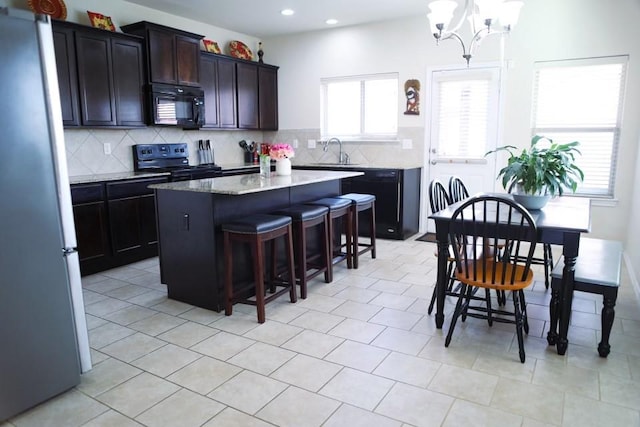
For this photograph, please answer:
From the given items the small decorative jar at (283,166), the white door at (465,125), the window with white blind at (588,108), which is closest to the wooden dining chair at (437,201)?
the small decorative jar at (283,166)

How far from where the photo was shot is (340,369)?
2352 millimetres

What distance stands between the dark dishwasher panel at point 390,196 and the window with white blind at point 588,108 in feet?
5.36

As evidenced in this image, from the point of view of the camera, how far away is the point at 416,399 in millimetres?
2068

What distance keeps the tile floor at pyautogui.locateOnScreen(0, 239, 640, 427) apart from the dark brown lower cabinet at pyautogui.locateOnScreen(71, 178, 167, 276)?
2.30ft

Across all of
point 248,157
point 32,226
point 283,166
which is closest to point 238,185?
point 283,166

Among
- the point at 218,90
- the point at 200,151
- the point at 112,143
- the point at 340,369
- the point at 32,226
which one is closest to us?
the point at 32,226

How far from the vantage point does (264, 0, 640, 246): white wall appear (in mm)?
4344

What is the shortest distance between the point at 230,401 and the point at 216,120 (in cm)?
429

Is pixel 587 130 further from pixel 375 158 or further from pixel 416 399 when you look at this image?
pixel 416 399

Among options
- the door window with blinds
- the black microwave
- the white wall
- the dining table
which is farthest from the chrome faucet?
the dining table

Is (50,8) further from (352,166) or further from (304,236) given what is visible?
(352,166)

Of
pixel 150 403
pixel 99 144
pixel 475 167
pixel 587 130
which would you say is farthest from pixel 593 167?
pixel 99 144

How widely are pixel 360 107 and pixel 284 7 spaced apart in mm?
1661

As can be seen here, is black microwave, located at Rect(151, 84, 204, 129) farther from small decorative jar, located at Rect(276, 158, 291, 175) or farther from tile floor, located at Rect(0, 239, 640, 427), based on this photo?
tile floor, located at Rect(0, 239, 640, 427)
